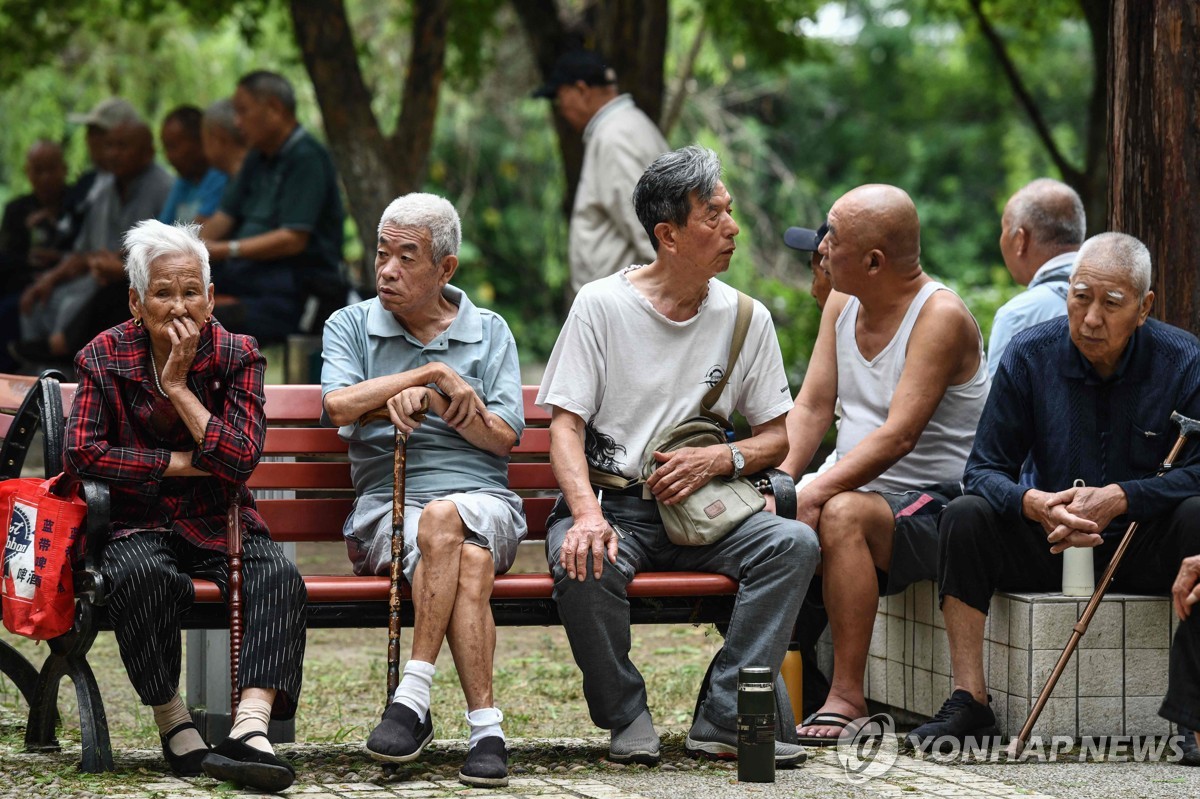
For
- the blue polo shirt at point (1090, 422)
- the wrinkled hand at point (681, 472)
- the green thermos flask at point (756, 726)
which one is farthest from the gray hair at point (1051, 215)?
the green thermos flask at point (756, 726)

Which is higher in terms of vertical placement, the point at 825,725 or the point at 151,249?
the point at 151,249

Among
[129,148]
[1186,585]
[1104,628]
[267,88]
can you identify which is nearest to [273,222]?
[267,88]

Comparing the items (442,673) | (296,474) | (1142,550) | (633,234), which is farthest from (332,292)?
(1142,550)

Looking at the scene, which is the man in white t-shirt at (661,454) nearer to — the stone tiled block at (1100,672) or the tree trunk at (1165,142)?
the stone tiled block at (1100,672)

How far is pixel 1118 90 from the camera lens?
5.91 meters

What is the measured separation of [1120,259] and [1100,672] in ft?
3.98

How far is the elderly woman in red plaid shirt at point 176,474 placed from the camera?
446 cm

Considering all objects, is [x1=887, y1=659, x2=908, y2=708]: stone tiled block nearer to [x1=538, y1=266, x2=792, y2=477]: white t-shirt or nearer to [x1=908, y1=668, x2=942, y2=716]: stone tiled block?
[x1=908, y1=668, x2=942, y2=716]: stone tiled block

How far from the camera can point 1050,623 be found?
492 centimetres

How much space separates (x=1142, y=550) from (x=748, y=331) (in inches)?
52.5

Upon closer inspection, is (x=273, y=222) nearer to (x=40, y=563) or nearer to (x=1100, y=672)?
(x=40, y=563)

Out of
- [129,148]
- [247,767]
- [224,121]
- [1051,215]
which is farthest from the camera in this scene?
[129,148]

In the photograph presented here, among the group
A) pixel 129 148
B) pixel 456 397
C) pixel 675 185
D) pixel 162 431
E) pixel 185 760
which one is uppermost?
pixel 129 148

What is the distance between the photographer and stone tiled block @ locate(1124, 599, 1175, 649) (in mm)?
4980
